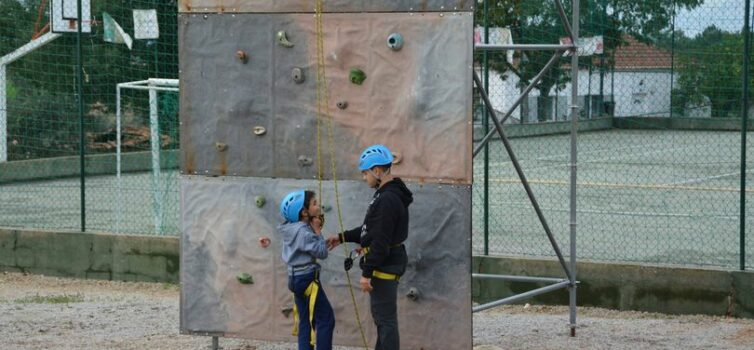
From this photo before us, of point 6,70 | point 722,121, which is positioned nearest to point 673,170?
point 722,121

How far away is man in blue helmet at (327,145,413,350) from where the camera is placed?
7605 millimetres

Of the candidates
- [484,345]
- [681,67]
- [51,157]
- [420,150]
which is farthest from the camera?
[51,157]

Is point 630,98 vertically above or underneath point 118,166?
above

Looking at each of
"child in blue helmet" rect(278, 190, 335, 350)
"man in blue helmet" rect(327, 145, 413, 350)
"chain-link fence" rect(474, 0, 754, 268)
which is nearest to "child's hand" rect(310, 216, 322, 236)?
"child in blue helmet" rect(278, 190, 335, 350)

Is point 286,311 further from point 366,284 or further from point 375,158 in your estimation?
point 375,158

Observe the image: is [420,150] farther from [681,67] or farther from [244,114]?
[681,67]

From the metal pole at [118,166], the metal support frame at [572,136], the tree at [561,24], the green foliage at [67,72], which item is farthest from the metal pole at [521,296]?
the metal pole at [118,166]

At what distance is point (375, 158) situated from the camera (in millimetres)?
7734

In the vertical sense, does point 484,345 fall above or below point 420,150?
below

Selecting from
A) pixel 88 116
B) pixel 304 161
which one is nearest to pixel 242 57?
pixel 304 161

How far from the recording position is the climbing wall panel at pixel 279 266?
8.06 metres

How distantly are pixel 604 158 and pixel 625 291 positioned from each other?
4.64m

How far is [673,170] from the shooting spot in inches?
671

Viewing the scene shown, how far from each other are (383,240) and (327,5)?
171cm
